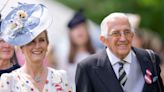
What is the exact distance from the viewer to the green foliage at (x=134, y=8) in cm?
2672

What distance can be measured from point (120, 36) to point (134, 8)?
16468 millimetres

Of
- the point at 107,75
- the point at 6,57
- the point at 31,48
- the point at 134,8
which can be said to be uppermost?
the point at 31,48

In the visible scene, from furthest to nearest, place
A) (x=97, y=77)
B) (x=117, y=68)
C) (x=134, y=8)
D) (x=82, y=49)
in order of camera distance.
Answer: (x=134, y=8) < (x=82, y=49) < (x=117, y=68) < (x=97, y=77)

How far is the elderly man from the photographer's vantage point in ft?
35.3

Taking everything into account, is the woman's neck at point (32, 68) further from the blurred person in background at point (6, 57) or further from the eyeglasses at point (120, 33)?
the eyeglasses at point (120, 33)

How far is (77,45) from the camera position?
16359 millimetres

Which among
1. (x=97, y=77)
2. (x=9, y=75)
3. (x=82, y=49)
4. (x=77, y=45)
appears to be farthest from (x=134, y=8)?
(x=9, y=75)

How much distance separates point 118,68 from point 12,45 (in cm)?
127

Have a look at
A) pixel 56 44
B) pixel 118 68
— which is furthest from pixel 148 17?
pixel 118 68

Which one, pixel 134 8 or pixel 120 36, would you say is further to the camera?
pixel 134 8

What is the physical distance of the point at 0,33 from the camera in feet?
34.5

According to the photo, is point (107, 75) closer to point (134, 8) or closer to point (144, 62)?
point (144, 62)

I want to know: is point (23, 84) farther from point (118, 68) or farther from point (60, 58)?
point (60, 58)

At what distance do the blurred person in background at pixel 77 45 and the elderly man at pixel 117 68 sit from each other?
15.2ft
